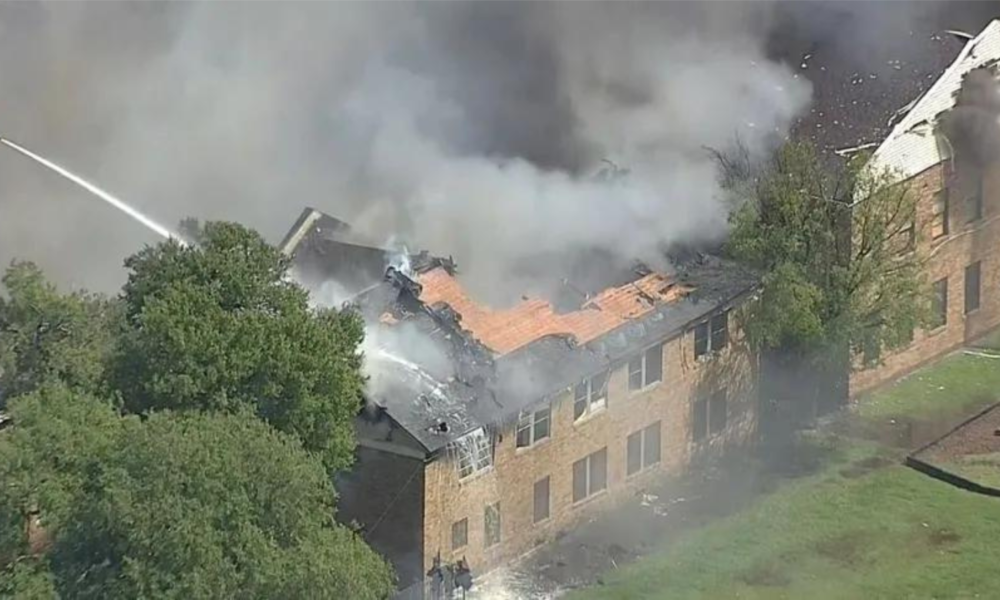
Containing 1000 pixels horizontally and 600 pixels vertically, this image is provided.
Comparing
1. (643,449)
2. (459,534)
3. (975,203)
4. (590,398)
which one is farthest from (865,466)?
(459,534)

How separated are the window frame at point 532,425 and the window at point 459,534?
1200mm

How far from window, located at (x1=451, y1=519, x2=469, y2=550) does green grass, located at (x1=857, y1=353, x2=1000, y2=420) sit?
315 inches

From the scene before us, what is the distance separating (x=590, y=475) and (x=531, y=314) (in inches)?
86.7

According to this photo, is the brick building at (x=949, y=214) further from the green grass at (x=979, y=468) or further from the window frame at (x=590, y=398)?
the window frame at (x=590, y=398)

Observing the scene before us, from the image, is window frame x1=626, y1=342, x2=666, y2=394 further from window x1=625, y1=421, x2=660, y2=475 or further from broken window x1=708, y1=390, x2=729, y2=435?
broken window x1=708, y1=390, x2=729, y2=435

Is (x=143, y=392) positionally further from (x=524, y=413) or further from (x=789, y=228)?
(x=789, y=228)

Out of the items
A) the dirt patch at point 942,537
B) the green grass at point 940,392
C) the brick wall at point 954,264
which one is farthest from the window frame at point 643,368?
the brick wall at point 954,264

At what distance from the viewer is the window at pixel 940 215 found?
89.8 feet

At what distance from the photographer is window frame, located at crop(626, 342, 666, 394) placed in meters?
22.5

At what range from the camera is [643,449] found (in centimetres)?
2317

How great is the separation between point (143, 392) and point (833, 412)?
12.3 metres

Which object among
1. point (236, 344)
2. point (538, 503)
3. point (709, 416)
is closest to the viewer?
point (236, 344)

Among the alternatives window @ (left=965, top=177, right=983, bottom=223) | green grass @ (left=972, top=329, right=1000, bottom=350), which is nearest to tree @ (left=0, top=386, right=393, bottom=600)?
window @ (left=965, top=177, right=983, bottom=223)

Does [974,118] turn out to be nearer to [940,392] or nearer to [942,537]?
[940,392]
